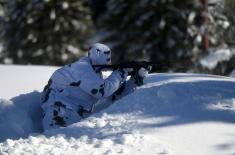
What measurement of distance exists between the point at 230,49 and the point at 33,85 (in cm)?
1235

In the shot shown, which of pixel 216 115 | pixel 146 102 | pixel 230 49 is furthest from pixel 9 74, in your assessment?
pixel 230 49

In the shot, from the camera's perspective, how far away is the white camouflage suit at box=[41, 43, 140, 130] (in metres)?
6.31

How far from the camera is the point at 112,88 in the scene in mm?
6316

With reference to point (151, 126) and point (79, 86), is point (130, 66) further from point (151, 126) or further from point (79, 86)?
point (151, 126)

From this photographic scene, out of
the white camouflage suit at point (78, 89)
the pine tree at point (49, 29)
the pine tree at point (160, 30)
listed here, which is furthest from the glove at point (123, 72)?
the pine tree at point (49, 29)

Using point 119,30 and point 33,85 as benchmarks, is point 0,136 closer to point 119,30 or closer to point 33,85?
point 33,85

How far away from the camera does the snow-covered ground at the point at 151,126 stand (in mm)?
4652

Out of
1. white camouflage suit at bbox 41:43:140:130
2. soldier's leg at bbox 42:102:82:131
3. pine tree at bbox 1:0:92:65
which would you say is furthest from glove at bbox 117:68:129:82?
pine tree at bbox 1:0:92:65

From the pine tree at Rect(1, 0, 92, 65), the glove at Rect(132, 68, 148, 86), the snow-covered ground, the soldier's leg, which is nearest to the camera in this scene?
the snow-covered ground

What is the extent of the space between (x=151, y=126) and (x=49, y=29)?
24565 millimetres

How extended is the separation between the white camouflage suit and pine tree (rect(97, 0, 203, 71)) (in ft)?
63.1

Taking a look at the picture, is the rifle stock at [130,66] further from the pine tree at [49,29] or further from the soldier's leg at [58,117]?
the pine tree at [49,29]

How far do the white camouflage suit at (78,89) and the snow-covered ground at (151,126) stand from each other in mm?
240

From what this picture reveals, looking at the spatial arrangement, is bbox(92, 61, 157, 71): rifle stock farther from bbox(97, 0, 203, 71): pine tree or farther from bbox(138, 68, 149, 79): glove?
bbox(97, 0, 203, 71): pine tree
